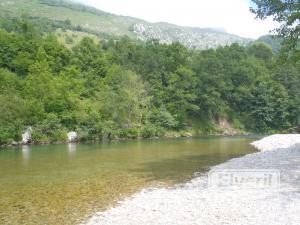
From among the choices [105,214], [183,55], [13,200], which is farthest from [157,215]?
[183,55]

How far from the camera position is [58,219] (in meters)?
14.0

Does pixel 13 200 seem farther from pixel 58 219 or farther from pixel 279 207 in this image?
pixel 279 207

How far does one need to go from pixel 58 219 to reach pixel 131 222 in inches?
120

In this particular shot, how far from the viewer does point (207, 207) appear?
1451cm

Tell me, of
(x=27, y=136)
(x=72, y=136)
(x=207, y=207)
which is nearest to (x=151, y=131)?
(x=72, y=136)

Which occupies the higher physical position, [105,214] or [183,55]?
[183,55]

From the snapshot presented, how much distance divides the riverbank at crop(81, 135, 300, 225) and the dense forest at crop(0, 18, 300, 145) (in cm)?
3891

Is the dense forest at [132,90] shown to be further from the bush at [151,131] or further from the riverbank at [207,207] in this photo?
the riverbank at [207,207]

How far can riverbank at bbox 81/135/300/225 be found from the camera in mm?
12797

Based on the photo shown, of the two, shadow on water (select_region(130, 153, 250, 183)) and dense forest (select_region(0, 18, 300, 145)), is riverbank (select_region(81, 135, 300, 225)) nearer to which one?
shadow on water (select_region(130, 153, 250, 183))

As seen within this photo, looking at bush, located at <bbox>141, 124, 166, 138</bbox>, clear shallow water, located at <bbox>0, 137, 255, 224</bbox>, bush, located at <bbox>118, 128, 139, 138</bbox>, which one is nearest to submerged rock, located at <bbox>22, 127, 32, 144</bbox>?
bush, located at <bbox>118, 128, 139, 138</bbox>

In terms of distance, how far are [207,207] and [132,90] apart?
60268 millimetres

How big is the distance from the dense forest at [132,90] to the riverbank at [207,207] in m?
38.9

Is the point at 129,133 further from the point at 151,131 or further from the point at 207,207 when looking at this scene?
the point at 207,207
